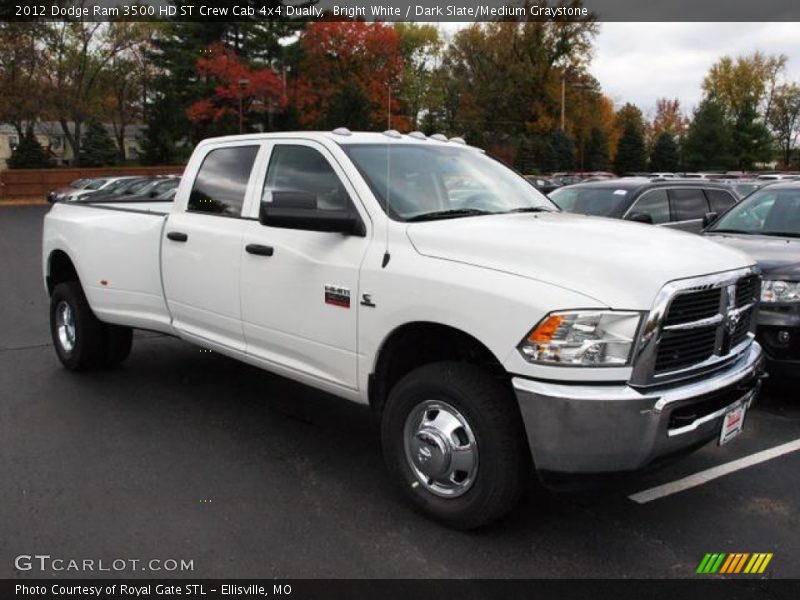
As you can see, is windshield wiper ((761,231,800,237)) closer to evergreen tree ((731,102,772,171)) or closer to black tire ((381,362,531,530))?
black tire ((381,362,531,530))

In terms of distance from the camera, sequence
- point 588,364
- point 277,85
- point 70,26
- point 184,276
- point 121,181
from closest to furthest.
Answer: point 588,364, point 184,276, point 121,181, point 277,85, point 70,26

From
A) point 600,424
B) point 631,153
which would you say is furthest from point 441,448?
point 631,153

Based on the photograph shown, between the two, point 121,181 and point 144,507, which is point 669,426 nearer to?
point 144,507

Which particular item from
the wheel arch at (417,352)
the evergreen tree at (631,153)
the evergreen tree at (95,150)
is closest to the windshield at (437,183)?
the wheel arch at (417,352)

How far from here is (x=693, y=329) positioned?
10.9 feet

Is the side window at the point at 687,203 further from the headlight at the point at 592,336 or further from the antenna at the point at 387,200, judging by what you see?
the headlight at the point at 592,336

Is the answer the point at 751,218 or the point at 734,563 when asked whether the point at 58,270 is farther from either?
the point at 751,218

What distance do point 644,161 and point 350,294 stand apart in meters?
58.4

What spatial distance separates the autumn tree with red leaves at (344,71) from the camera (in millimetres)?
38719

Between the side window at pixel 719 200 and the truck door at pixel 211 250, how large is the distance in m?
7.68

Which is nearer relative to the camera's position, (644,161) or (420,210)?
(420,210)

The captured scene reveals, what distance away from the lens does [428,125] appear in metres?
58.8

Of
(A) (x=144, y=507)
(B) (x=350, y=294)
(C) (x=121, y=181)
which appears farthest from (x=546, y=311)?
(C) (x=121, y=181)

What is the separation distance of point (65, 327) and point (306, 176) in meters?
3.38
